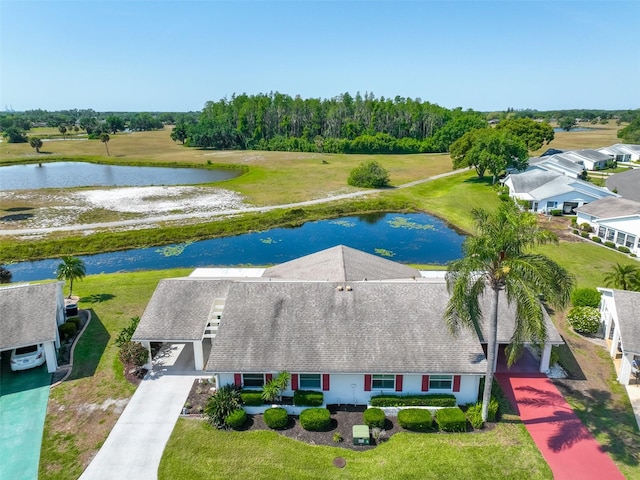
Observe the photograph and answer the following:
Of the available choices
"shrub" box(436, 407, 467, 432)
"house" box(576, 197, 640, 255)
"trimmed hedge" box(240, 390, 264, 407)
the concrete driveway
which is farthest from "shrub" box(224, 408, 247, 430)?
"house" box(576, 197, 640, 255)

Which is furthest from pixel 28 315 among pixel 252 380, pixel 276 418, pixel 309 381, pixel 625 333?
pixel 625 333

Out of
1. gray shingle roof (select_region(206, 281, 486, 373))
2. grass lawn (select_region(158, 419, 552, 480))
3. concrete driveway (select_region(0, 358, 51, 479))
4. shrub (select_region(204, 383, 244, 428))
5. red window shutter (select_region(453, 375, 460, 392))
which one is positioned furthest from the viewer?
red window shutter (select_region(453, 375, 460, 392))

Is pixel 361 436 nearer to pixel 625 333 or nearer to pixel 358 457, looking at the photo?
pixel 358 457

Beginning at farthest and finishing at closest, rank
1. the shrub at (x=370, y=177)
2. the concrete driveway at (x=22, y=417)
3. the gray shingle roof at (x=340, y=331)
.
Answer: the shrub at (x=370, y=177), the gray shingle roof at (x=340, y=331), the concrete driveway at (x=22, y=417)

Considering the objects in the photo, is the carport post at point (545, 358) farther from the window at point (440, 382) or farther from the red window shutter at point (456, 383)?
the window at point (440, 382)

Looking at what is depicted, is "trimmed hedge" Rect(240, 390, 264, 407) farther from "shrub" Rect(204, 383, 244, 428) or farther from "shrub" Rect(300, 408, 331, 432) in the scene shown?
"shrub" Rect(300, 408, 331, 432)

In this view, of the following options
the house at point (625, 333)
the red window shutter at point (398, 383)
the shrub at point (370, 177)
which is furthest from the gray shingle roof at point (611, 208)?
the red window shutter at point (398, 383)
